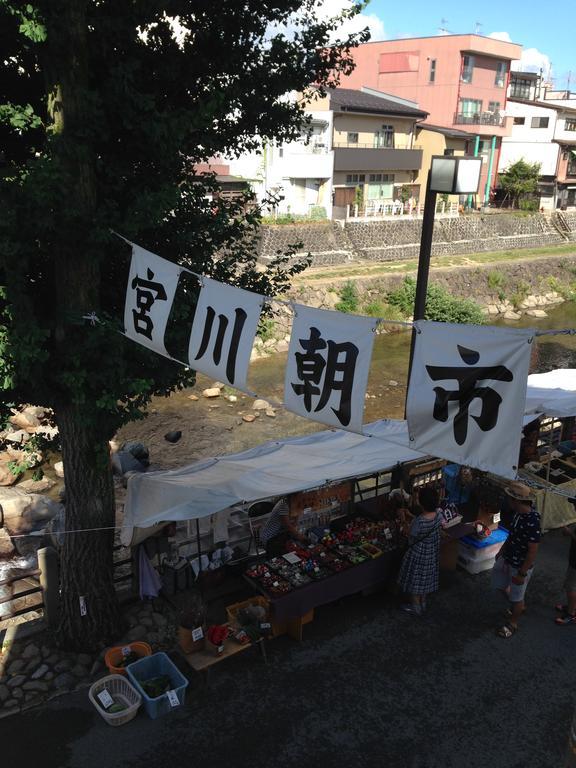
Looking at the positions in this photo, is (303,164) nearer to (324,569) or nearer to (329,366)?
(324,569)

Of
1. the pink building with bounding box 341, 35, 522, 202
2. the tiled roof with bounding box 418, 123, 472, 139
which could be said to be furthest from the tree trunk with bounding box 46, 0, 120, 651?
the pink building with bounding box 341, 35, 522, 202

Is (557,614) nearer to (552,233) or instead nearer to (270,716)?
(270,716)

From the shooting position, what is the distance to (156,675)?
7.51 m

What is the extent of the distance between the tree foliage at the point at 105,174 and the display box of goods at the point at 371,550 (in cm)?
375

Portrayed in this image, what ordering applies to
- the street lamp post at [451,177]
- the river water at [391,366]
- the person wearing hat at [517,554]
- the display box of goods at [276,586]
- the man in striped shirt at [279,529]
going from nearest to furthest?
the person wearing hat at [517,554]
the display box of goods at [276,586]
the street lamp post at [451,177]
the man in striped shirt at [279,529]
the river water at [391,366]

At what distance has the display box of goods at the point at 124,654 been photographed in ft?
24.9

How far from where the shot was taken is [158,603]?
8891 millimetres

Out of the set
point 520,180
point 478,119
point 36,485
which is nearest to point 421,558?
point 36,485

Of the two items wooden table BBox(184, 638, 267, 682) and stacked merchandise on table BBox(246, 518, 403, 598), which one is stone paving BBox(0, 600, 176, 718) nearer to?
wooden table BBox(184, 638, 267, 682)

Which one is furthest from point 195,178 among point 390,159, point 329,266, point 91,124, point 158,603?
point 390,159

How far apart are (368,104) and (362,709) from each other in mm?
42053

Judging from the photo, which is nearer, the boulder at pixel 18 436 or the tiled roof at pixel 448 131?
the boulder at pixel 18 436

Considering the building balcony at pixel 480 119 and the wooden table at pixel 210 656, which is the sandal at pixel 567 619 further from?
the building balcony at pixel 480 119

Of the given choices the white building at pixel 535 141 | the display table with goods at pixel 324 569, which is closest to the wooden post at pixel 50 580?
the display table with goods at pixel 324 569
